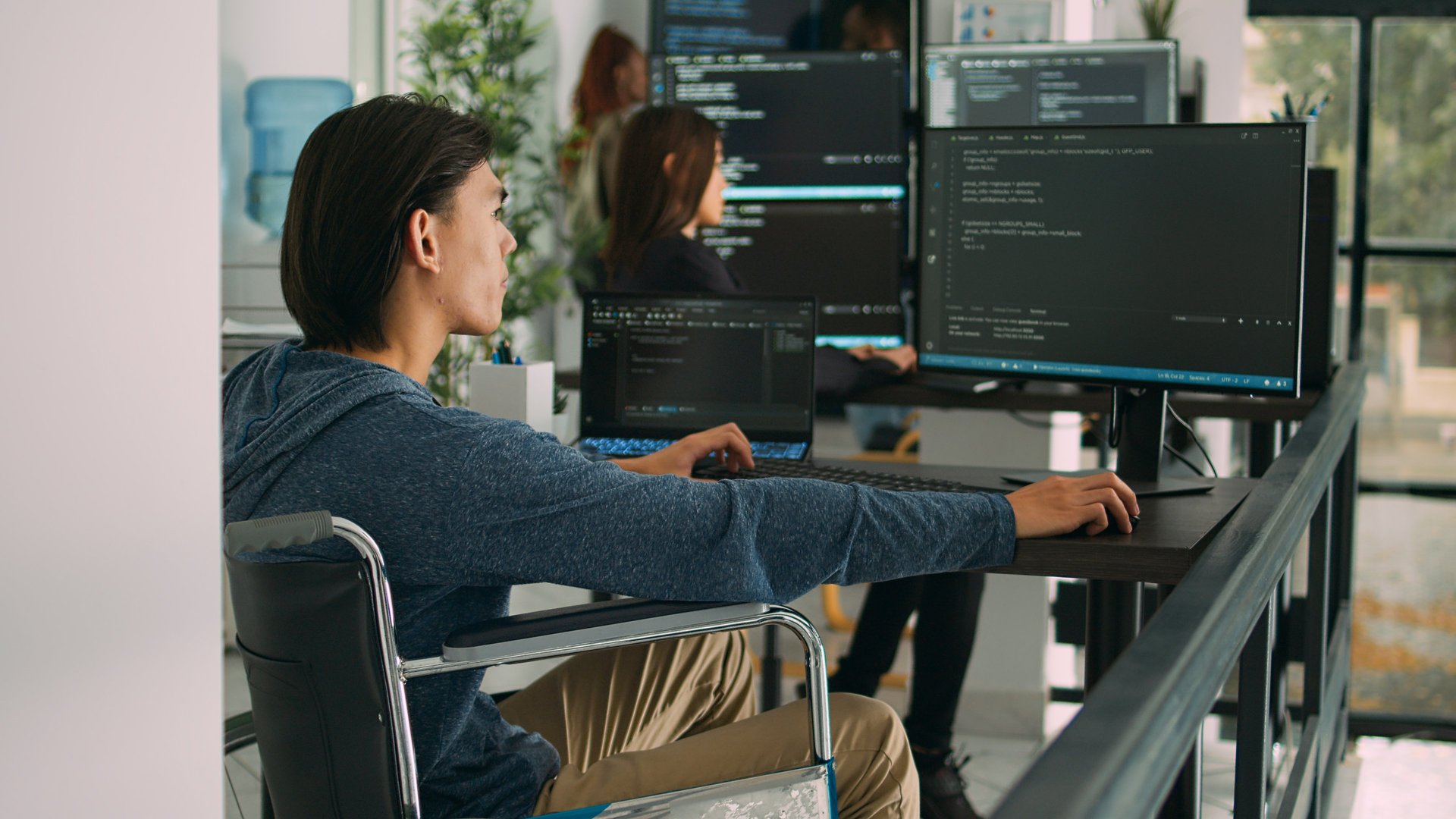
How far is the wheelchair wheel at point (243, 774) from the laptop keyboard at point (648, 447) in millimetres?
631

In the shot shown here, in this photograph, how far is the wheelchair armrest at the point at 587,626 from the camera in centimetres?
103

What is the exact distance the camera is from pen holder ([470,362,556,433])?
184cm

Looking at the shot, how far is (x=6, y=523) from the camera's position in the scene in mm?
661

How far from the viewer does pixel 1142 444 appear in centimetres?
174

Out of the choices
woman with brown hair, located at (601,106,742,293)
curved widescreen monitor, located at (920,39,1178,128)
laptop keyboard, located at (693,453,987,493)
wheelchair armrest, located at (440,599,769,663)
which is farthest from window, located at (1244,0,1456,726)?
wheelchair armrest, located at (440,599,769,663)

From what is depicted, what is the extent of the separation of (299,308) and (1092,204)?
989mm

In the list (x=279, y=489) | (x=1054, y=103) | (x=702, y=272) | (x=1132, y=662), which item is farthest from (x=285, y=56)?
(x=1132, y=662)

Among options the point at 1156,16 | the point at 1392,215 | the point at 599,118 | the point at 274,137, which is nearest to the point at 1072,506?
the point at 274,137

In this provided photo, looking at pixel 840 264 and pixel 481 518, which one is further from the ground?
pixel 840 264

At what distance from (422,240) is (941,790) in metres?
1.45

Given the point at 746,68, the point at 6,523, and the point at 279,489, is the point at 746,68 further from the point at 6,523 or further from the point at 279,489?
the point at 6,523

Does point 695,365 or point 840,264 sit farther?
point 840,264

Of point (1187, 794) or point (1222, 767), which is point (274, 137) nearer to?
point (1222, 767)

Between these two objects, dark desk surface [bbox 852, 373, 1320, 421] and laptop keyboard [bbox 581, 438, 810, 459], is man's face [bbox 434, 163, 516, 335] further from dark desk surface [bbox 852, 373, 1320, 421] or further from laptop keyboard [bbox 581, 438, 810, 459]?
dark desk surface [bbox 852, 373, 1320, 421]
